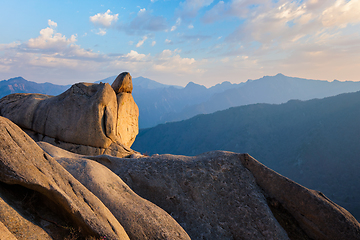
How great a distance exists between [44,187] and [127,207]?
2.22m

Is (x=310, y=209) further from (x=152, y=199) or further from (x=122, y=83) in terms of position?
(x=122, y=83)

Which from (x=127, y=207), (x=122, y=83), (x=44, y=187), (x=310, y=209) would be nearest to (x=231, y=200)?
(x=310, y=209)

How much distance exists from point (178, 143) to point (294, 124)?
88.1 meters

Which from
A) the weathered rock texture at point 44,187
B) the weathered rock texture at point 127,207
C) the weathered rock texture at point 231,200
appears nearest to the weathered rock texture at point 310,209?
the weathered rock texture at point 231,200

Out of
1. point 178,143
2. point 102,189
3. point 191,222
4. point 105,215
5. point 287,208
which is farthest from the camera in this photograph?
point 178,143

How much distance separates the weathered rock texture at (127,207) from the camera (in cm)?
571

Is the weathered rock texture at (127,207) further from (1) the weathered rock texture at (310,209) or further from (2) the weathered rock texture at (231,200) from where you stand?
(1) the weathered rock texture at (310,209)

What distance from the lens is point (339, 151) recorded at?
337 feet

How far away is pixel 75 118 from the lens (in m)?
17.0

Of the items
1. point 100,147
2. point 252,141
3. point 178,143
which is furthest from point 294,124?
point 100,147

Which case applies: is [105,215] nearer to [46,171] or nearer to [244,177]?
[46,171]

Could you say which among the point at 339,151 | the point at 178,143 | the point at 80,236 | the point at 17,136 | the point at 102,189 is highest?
the point at 17,136

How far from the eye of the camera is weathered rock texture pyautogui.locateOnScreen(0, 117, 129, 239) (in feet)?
14.3

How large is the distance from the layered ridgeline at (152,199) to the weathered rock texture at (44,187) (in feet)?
0.06
